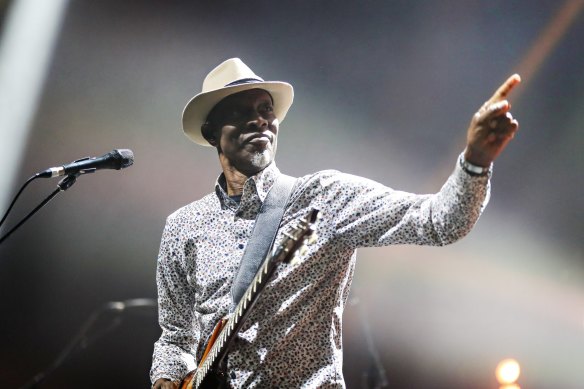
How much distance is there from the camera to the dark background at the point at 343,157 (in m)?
4.63

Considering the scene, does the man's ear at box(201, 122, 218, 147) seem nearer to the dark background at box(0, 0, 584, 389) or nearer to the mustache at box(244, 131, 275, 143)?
the mustache at box(244, 131, 275, 143)

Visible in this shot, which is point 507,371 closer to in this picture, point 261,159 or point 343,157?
point 343,157

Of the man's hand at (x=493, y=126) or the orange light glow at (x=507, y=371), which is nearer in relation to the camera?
the man's hand at (x=493, y=126)

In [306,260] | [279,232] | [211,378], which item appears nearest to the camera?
[211,378]

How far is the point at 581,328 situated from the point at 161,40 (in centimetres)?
423

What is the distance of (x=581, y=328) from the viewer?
16.6ft

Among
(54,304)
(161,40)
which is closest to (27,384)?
(54,304)

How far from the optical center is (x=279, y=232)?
7.95 feet

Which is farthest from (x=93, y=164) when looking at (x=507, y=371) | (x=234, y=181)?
(x=507, y=371)

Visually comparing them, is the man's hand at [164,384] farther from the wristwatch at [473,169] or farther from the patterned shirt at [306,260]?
the wristwatch at [473,169]

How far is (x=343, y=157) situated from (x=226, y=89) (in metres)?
1.98

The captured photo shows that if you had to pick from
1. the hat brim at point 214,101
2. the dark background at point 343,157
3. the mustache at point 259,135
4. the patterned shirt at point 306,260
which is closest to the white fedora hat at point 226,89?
the hat brim at point 214,101

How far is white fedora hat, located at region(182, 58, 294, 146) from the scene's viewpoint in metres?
2.98

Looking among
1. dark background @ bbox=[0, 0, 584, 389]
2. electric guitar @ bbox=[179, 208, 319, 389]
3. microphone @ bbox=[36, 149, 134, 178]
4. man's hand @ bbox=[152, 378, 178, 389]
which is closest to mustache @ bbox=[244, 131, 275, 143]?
microphone @ bbox=[36, 149, 134, 178]
